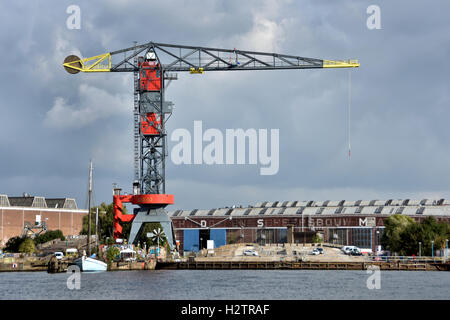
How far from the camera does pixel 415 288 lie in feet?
268

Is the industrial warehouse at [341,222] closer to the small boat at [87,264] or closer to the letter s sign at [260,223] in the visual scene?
the letter s sign at [260,223]

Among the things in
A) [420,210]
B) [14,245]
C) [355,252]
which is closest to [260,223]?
[420,210]

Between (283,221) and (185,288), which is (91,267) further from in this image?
(283,221)

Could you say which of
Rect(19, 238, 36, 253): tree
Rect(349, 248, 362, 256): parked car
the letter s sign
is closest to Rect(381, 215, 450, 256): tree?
Rect(349, 248, 362, 256): parked car

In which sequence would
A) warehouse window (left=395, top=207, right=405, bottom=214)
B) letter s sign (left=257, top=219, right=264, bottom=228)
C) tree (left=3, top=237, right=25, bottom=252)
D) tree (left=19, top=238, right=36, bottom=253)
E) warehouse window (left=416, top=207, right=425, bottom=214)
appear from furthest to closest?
letter s sign (left=257, top=219, right=264, bottom=228) < warehouse window (left=395, top=207, right=405, bottom=214) < warehouse window (left=416, top=207, right=425, bottom=214) < tree (left=3, top=237, right=25, bottom=252) < tree (left=19, top=238, right=36, bottom=253)

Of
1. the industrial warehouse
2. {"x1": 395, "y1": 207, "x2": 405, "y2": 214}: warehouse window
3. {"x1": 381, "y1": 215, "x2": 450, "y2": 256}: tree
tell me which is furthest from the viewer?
{"x1": 395, "y1": 207, "x2": 405, "y2": 214}: warehouse window

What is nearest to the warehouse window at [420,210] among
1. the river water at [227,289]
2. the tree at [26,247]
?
the river water at [227,289]

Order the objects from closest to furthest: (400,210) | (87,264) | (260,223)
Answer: (87,264)
(400,210)
(260,223)

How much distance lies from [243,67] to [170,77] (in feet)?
48.6

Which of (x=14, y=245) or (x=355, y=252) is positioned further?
(x=14, y=245)

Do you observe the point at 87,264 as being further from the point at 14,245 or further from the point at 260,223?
the point at 260,223

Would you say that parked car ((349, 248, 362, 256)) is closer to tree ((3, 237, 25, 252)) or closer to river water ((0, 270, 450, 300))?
river water ((0, 270, 450, 300))

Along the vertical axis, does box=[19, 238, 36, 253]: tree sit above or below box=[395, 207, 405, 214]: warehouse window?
below
